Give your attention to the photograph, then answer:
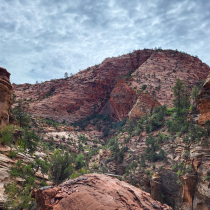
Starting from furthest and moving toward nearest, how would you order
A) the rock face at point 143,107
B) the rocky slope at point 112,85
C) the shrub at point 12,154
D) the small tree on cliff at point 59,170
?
the rocky slope at point 112,85 < the rock face at point 143,107 < the small tree on cliff at point 59,170 < the shrub at point 12,154

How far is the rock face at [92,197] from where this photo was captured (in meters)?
6.38

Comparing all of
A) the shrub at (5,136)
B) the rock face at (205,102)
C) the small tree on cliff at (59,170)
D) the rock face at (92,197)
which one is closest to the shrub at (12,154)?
the shrub at (5,136)

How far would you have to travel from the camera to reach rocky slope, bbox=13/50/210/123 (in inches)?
2061

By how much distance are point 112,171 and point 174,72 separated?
45.2 m

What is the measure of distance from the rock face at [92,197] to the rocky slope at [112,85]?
4071 centimetres

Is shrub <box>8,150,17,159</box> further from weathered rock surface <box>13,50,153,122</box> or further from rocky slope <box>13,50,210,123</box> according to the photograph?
weathered rock surface <box>13,50,153,122</box>

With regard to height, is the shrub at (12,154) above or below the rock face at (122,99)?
below

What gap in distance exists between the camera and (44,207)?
6.72 m

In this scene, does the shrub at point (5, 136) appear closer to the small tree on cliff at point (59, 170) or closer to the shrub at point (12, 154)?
the shrub at point (12, 154)

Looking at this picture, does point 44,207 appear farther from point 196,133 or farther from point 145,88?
point 145,88

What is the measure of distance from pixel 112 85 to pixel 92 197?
64.6m

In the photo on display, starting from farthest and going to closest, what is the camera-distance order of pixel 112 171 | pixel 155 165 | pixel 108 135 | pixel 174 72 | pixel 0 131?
pixel 174 72 → pixel 108 135 → pixel 112 171 → pixel 155 165 → pixel 0 131

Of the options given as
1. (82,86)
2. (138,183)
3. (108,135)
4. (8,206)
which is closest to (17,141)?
(8,206)

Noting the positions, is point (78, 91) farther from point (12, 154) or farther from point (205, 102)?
point (205, 102)
